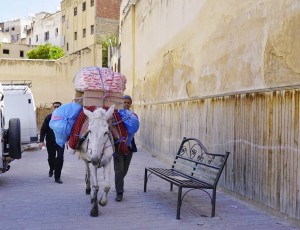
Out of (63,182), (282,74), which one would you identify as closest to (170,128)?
(63,182)

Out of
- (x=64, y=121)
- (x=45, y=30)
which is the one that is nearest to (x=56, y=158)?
(x=64, y=121)

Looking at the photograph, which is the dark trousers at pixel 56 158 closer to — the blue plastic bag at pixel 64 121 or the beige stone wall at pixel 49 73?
the blue plastic bag at pixel 64 121

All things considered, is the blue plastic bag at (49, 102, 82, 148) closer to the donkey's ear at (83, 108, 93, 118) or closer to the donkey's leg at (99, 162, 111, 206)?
the donkey's ear at (83, 108, 93, 118)

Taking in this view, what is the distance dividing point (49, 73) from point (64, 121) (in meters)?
26.3

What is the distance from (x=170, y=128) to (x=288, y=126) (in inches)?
278

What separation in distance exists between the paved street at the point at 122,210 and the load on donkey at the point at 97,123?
1.61 feet

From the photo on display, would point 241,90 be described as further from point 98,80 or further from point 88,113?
point 88,113

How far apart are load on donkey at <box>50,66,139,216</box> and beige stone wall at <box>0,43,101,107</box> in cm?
2561

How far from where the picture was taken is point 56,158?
9984mm

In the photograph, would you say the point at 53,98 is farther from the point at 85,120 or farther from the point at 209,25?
the point at 85,120

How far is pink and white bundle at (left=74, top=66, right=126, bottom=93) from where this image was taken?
7097mm

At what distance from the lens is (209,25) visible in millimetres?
9609

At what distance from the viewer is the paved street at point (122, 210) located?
614 centimetres

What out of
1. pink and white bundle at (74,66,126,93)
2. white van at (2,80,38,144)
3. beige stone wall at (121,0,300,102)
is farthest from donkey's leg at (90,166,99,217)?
white van at (2,80,38,144)
